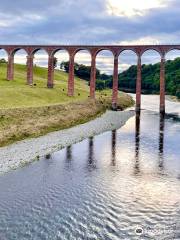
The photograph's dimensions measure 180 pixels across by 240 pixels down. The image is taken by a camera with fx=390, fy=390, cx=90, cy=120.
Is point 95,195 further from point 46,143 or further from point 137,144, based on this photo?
point 137,144

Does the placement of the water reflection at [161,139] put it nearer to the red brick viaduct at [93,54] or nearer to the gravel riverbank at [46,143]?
the gravel riverbank at [46,143]

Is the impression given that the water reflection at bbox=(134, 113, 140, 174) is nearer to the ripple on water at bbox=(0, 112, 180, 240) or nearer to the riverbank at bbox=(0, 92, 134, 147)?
the ripple on water at bbox=(0, 112, 180, 240)

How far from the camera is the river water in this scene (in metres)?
26.8

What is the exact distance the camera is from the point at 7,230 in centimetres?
2656

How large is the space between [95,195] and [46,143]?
22041mm

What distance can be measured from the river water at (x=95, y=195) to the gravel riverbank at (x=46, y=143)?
168 cm

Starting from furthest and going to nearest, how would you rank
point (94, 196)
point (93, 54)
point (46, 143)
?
point (93, 54)
point (46, 143)
point (94, 196)

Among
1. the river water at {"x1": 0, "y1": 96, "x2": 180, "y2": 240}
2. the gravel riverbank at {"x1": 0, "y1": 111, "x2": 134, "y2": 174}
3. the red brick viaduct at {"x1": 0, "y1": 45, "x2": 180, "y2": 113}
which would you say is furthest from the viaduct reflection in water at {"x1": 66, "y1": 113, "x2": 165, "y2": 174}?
the red brick viaduct at {"x1": 0, "y1": 45, "x2": 180, "y2": 113}

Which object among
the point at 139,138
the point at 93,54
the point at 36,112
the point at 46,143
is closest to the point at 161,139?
the point at 139,138

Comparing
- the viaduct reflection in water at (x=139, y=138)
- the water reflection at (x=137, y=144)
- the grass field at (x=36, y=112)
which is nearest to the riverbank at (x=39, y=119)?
the grass field at (x=36, y=112)

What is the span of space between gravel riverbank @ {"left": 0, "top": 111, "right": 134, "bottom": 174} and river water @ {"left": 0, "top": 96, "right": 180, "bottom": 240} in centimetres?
168

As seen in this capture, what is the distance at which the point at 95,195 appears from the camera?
3391 centimetres

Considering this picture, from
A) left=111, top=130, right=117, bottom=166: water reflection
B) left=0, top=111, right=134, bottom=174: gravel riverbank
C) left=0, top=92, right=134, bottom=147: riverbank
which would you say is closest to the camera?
left=0, top=111, right=134, bottom=174: gravel riverbank

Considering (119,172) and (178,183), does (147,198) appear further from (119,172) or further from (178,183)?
(119,172)
